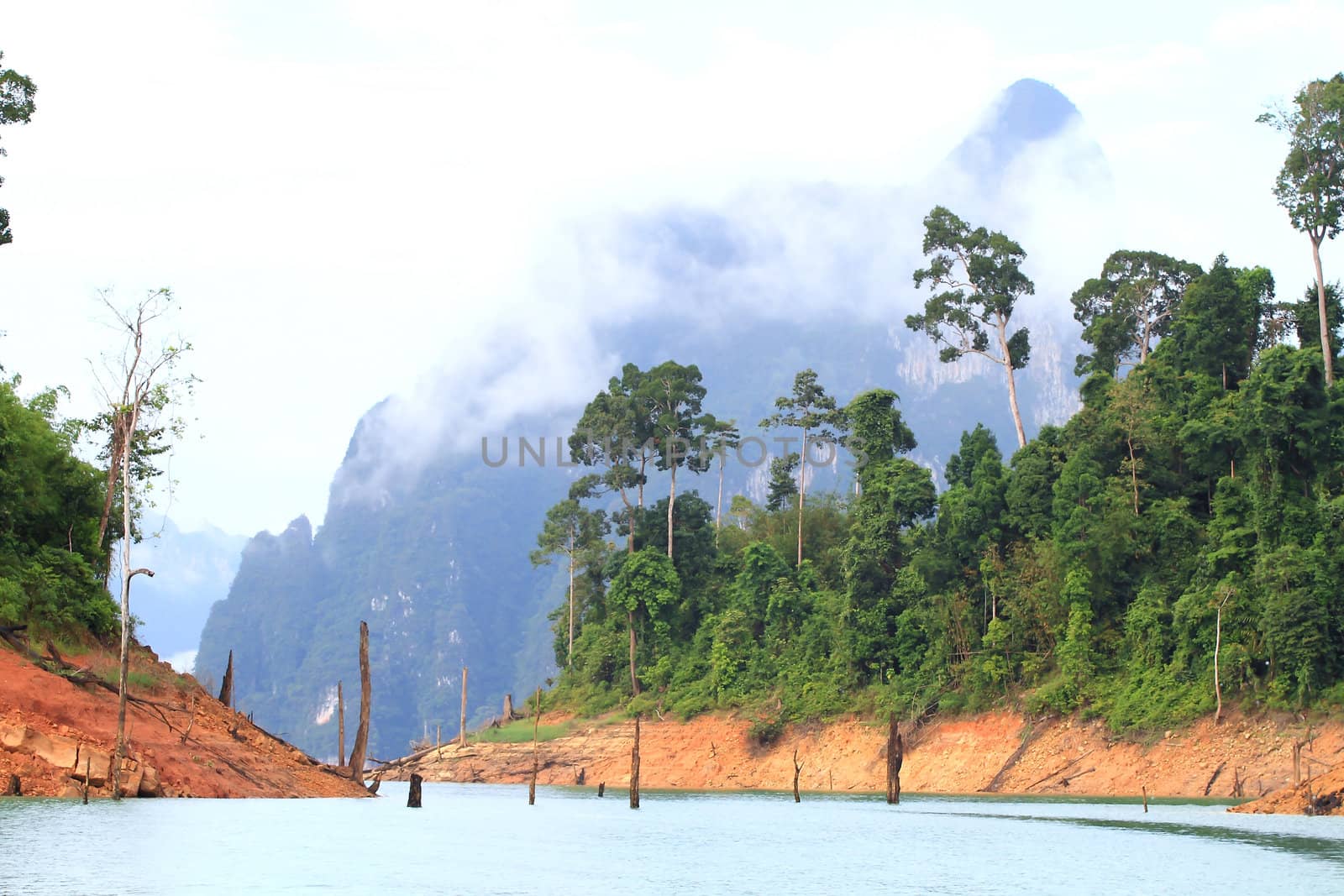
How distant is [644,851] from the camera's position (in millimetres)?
35469

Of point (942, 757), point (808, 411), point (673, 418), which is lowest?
point (942, 757)

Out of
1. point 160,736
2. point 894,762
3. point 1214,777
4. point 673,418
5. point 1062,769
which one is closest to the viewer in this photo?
point 160,736

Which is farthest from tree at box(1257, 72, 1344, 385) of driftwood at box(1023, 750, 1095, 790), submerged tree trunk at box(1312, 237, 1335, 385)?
driftwood at box(1023, 750, 1095, 790)

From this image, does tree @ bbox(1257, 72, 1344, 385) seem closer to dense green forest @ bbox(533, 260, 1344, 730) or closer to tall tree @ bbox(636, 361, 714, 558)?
dense green forest @ bbox(533, 260, 1344, 730)

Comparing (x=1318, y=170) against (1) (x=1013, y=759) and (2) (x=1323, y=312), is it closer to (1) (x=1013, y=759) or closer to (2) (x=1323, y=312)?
(2) (x=1323, y=312)

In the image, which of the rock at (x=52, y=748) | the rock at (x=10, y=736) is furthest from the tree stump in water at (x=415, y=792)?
the rock at (x=10, y=736)

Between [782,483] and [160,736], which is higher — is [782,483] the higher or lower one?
the higher one

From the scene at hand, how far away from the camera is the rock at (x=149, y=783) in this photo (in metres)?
39.9

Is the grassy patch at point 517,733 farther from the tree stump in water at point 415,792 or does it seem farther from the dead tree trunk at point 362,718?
the tree stump in water at point 415,792

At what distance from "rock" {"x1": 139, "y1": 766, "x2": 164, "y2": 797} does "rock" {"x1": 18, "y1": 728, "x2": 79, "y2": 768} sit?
7.46 ft

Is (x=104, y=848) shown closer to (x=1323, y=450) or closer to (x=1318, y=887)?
(x=1318, y=887)

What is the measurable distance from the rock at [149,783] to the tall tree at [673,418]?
53.8 m

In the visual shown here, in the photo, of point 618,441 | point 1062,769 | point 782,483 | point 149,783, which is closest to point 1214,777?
point 1062,769

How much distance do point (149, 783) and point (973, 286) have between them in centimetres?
5357
